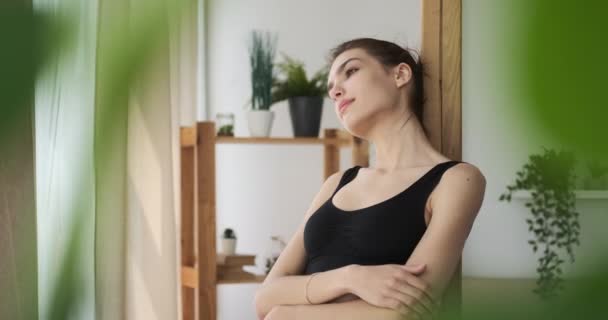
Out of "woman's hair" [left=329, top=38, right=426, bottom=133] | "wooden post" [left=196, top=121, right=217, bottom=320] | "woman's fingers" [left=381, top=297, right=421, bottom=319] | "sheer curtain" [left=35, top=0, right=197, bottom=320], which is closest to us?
"sheer curtain" [left=35, top=0, right=197, bottom=320]

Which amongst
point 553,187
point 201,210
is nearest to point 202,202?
point 201,210

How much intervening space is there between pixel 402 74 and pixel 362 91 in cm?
8

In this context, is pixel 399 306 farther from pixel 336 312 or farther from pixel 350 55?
pixel 350 55

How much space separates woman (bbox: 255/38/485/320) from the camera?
3.27ft

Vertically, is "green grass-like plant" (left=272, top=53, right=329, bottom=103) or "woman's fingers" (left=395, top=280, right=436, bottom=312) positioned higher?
"green grass-like plant" (left=272, top=53, right=329, bottom=103)

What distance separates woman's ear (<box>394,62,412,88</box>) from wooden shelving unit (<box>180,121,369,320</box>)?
1385 millimetres

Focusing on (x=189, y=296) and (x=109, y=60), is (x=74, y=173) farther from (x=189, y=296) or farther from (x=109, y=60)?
(x=189, y=296)

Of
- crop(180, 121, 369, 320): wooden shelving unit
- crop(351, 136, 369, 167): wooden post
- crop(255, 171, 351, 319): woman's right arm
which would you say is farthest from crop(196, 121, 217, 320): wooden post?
crop(255, 171, 351, 319): woman's right arm

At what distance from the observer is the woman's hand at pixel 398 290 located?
3.13 ft

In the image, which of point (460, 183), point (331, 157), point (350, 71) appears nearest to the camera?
point (460, 183)

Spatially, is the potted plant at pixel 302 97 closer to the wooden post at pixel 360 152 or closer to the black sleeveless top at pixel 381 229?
the wooden post at pixel 360 152

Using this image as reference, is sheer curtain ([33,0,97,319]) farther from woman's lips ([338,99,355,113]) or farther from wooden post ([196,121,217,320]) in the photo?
wooden post ([196,121,217,320])

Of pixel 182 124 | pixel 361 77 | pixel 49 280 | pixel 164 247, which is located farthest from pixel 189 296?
pixel 49 280

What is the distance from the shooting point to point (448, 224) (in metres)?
1.03
